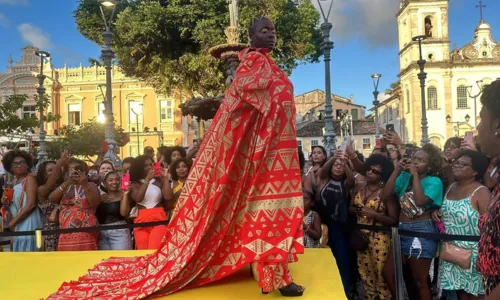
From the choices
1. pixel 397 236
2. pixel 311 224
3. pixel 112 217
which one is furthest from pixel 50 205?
pixel 397 236

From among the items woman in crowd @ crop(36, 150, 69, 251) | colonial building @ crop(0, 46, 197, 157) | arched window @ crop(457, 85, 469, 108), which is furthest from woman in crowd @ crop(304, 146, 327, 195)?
arched window @ crop(457, 85, 469, 108)

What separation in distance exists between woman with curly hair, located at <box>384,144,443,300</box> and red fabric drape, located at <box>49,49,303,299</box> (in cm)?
177

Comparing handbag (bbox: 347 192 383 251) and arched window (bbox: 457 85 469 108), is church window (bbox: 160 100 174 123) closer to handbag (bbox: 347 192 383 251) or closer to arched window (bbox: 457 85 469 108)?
arched window (bbox: 457 85 469 108)

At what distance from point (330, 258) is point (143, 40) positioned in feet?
58.2

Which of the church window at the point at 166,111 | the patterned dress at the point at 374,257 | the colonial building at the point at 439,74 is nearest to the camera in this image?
the patterned dress at the point at 374,257

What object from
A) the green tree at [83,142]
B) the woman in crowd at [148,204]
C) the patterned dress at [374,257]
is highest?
the green tree at [83,142]

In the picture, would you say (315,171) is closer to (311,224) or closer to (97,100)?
(311,224)

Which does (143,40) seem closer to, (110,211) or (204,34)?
(204,34)

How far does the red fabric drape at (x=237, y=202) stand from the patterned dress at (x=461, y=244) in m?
1.71

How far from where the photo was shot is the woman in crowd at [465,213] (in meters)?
3.77

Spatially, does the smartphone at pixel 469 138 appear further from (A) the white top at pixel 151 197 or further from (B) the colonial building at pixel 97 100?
(B) the colonial building at pixel 97 100

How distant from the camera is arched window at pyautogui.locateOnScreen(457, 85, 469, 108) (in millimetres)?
47062

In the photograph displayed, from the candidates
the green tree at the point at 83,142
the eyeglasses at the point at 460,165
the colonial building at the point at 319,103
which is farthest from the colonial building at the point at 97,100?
the eyeglasses at the point at 460,165

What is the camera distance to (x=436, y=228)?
4.36 metres
